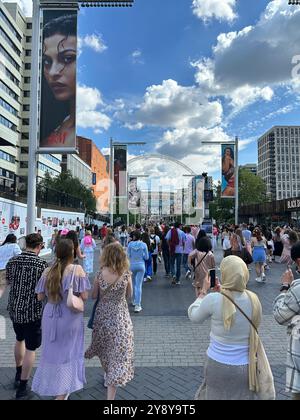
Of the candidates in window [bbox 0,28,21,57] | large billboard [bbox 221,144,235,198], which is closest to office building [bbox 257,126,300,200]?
window [bbox 0,28,21,57]

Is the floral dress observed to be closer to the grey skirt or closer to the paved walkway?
the paved walkway

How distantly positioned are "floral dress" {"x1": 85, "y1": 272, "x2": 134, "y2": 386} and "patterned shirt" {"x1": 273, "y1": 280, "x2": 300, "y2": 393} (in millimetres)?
1678

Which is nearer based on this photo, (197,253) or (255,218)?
(197,253)

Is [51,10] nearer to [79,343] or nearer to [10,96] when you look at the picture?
[79,343]

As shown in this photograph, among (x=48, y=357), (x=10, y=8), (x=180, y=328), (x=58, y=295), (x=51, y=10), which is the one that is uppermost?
(x=10, y=8)

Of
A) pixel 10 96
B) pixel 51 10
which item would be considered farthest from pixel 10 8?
pixel 51 10

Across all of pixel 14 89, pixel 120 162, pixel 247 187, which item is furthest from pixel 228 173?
pixel 14 89

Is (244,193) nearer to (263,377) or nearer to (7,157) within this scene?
(7,157)

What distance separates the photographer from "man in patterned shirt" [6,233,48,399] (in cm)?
370

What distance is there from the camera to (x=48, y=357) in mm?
3199

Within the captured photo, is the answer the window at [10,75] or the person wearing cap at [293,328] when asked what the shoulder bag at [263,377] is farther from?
the window at [10,75]

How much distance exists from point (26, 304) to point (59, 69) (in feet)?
25.3

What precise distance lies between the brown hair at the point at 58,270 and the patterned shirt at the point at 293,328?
2099 millimetres

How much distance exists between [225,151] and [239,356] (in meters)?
20.0
